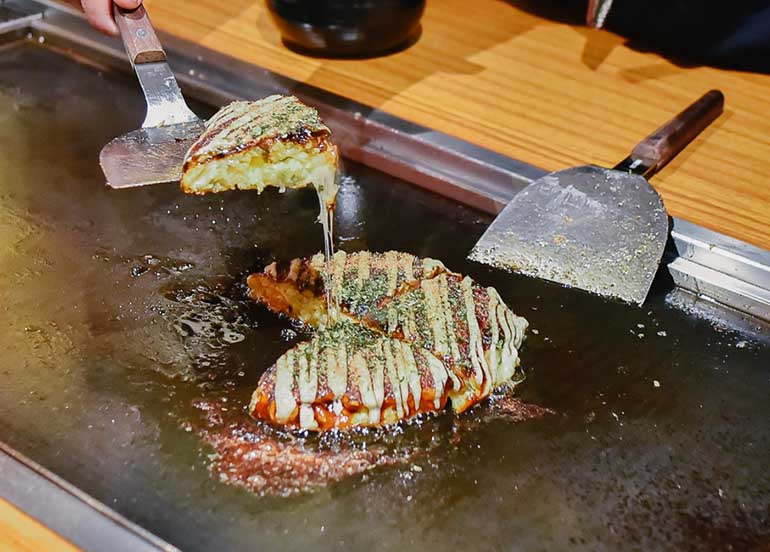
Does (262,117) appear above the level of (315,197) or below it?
above

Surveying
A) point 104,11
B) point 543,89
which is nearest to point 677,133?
point 543,89

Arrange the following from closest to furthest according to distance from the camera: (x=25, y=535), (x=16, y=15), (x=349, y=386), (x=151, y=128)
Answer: (x=25, y=535), (x=349, y=386), (x=151, y=128), (x=16, y=15)

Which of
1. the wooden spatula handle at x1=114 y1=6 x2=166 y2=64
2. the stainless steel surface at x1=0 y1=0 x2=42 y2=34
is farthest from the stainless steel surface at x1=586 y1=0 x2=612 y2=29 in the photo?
the stainless steel surface at x1=0 y1=0 x2=42 y2=34

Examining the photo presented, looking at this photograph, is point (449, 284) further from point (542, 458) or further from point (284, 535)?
point (284, 535)

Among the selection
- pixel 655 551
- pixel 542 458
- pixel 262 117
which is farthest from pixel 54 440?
pixel 655 551

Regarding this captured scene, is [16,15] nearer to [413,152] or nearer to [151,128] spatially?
[151,128]

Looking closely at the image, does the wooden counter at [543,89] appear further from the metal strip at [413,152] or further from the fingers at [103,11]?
the fingers at [103,11]

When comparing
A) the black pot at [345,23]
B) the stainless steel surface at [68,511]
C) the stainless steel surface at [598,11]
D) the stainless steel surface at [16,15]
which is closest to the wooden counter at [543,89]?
the black pot at [345,23]
